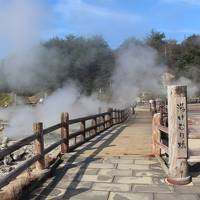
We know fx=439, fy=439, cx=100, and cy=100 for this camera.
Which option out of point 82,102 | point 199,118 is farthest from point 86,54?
point 199,118

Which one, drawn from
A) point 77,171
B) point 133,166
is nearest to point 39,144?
point 77,171

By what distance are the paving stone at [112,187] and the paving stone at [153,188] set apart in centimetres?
13

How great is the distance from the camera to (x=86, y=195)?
21.5 ft

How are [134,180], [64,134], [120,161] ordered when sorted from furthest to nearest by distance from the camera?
[64,134] < [120,161] < [134,180]

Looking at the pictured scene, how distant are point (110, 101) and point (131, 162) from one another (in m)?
29.5

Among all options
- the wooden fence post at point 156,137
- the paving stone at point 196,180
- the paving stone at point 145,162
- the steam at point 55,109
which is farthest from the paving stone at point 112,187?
the steam at point 55,109

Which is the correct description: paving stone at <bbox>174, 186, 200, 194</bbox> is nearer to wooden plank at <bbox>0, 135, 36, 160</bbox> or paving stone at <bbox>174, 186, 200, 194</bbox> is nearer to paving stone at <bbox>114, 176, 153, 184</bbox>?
paving stone at <bbox>114, 176, 153, 184</bbox>

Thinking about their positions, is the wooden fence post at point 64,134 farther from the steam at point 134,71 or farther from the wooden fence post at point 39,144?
the steam at point 134,71

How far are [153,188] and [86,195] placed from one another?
1.11 meters

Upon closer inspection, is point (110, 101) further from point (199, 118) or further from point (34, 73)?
point (199, 118)

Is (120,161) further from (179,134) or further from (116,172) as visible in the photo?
(179,134)

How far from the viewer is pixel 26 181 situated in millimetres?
6996

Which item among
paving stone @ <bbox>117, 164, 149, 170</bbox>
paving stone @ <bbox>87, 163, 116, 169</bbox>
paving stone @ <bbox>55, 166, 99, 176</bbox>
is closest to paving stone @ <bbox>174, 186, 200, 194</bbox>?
paving stone @ <bbox>117, 164, 149, 170</bbox>

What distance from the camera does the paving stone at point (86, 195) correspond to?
6.38 metres
